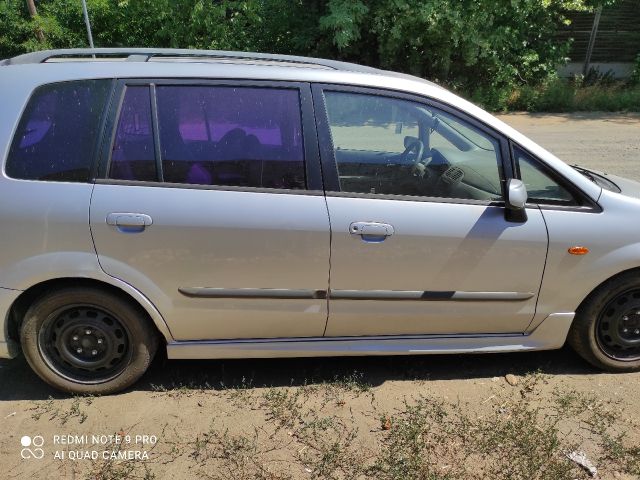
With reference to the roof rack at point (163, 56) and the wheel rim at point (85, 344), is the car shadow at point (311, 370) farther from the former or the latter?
the roof rack at point (163, 56)

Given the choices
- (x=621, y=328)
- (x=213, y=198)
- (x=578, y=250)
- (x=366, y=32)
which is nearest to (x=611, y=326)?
(x=621, y=328)

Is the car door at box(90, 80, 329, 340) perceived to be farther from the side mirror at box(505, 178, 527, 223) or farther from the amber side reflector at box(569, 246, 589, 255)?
the amber side reflector at box(569, 246, 589, 255)

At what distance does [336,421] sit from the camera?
2912mm

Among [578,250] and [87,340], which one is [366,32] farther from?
[87,340]

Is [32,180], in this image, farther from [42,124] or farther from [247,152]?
[247,152]

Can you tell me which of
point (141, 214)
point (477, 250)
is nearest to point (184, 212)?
point (141, 214)

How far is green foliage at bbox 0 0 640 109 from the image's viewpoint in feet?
36.7

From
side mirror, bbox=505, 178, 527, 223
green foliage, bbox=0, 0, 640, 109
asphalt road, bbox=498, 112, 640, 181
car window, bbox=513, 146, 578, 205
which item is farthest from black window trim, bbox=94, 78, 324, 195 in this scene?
green foliage, bbox=0, 0, 640, 109

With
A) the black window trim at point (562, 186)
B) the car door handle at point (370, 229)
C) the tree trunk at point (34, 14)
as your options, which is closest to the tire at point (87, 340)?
the car door handle at point (370, 229)

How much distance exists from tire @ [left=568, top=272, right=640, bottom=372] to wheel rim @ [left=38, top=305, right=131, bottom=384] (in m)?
2.58

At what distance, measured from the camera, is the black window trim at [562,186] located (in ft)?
9.84

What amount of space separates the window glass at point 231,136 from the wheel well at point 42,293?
26.7 inches

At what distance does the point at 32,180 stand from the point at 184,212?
0.78 m

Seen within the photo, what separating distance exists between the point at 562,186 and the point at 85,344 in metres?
2.74
